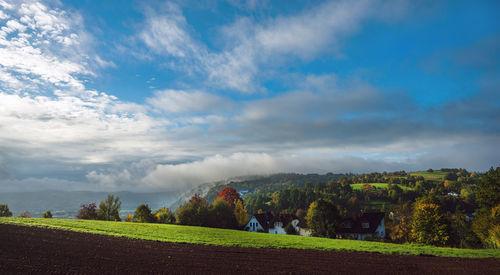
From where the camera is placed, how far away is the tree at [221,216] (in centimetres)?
7019

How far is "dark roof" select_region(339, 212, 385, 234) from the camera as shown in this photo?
66438 mm

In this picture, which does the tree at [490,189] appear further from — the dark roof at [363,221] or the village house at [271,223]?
the village house at [271,223]

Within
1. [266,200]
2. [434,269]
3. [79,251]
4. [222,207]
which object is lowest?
[266,200]

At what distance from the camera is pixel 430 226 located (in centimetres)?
4222

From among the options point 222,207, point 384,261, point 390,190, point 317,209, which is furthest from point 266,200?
point 384,261

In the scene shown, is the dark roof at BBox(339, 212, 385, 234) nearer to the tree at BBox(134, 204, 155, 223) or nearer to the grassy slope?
the grassy slope

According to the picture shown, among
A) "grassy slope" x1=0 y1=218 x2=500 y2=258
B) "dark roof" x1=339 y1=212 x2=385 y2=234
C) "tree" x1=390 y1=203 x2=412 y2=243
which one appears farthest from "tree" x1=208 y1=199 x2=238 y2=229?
"tree" x1=390 y1=203 x2=412 y2=243

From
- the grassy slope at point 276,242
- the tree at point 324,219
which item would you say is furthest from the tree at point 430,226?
the tree at point 324,219

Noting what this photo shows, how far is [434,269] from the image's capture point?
21703 millimetres

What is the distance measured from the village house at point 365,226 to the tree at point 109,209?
65571 mm

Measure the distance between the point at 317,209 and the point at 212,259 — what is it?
118ft

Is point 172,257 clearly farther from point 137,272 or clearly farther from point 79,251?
point 79,251

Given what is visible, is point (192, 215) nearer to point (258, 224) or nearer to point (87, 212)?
point (258, 224)

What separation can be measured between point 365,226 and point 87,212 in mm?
78772
